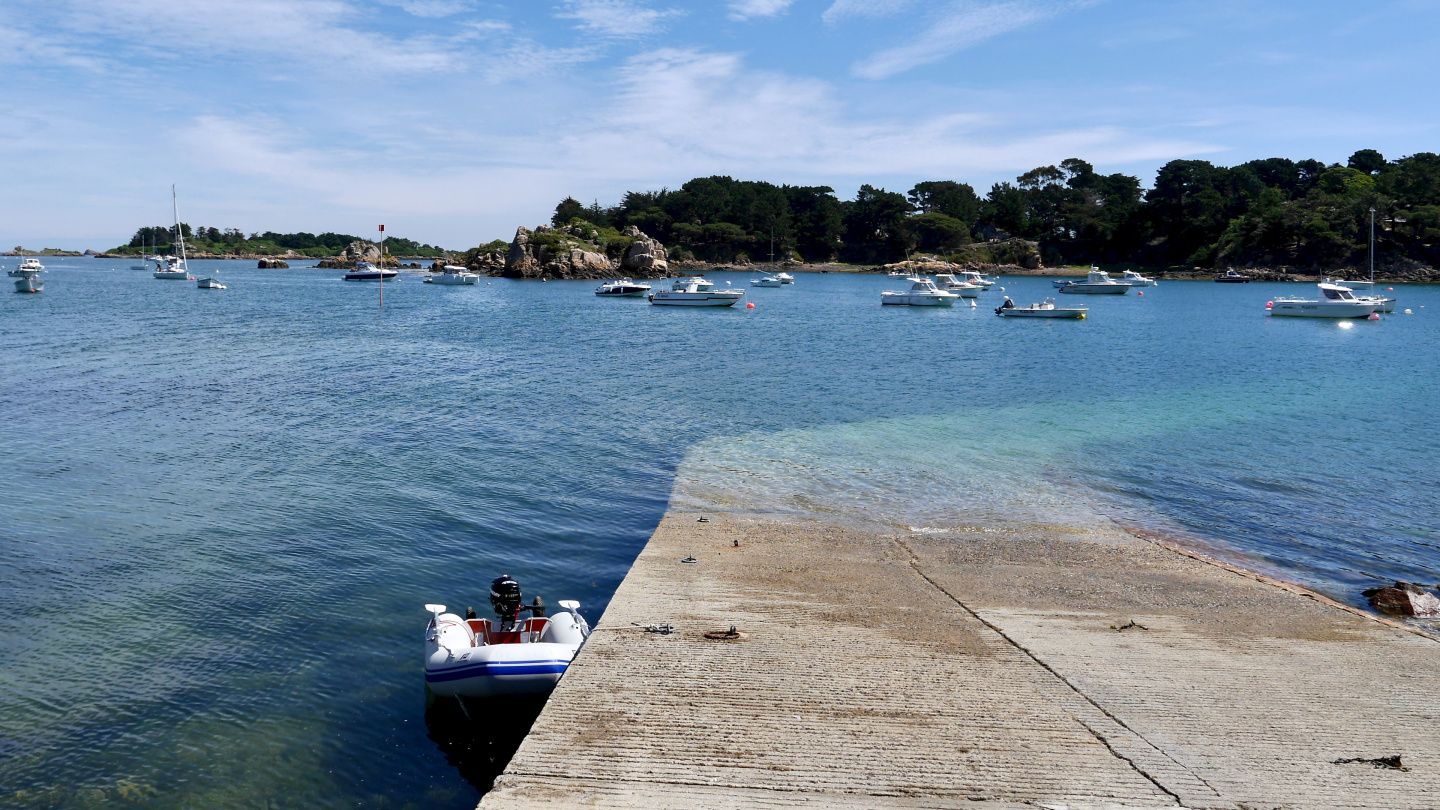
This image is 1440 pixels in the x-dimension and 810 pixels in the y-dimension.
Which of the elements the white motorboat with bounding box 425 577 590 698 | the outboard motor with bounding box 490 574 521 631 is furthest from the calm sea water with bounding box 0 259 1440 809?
the outboard motor with bounding box 490 574 521 631

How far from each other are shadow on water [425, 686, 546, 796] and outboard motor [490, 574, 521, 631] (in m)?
1.22

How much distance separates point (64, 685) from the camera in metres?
10.4

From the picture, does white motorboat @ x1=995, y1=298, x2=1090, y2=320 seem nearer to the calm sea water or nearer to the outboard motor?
the calm sea water

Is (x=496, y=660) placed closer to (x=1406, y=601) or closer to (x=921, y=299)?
(x=1406, y=601)

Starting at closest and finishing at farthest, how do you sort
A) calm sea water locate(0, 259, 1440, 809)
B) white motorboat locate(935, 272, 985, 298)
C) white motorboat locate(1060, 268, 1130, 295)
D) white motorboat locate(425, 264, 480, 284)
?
calm sea water locate(0, 259, 1440, 809) → white motorboat locate(935, 272, 985, 298) → white motorboat locate(1060, 268, 1130, 295) → white motorboat locate(425, 264, 480, 284)

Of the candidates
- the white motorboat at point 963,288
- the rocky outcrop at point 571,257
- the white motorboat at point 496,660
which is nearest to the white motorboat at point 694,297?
the white motorboat at point 963,288

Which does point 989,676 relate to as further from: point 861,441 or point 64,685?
point 861,441

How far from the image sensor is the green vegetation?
13888 centimetres

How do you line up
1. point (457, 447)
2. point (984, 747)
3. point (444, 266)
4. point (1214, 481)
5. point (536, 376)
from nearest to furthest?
point (984, 747)
point (1214, 481)
point (457, 447)
point (536, 376)
point (444, 266)

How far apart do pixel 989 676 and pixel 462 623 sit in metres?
6.11

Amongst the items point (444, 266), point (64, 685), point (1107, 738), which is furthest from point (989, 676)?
point (444, 266)

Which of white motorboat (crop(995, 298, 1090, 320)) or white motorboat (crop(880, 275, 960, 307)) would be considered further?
white motorboat (crop(880, 275, 960, 307))

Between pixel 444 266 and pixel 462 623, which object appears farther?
pixel 444 266

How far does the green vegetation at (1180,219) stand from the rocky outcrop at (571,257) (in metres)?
8.84
